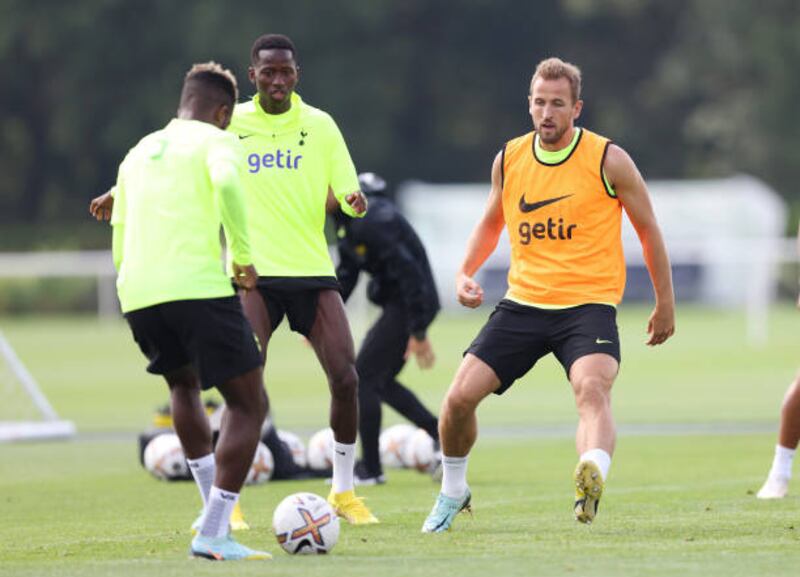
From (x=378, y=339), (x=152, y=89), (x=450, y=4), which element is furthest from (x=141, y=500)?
(x=450, y=4)

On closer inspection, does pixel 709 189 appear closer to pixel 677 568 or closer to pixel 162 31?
pixel 162 31

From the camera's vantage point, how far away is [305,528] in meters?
8.54

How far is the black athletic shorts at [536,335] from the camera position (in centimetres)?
920

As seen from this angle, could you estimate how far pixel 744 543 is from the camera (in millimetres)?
8648

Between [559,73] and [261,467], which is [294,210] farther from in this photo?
[261,467]

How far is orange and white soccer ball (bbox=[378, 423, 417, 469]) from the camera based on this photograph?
13.3 m

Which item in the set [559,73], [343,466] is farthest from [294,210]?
[559,73]

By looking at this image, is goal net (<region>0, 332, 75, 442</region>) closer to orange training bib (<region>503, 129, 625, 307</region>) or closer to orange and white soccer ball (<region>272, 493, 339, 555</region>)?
orange training bib (<region>503, 129, 625, 307</region>)

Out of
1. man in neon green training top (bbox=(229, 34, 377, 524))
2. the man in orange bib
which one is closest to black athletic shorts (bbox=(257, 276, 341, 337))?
man in neon green training top (bbox=(229, 34, 377, 524))

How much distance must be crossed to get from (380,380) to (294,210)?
119 inches

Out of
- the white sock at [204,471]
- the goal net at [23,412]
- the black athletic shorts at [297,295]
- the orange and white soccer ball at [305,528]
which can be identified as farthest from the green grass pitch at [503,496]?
the black athletic shorts at [297,295]

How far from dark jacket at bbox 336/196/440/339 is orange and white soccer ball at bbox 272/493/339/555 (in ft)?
12.8

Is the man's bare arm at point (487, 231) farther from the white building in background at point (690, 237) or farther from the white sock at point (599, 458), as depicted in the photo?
the white building in background at point (690, 237)

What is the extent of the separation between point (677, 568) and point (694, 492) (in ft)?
12.4
